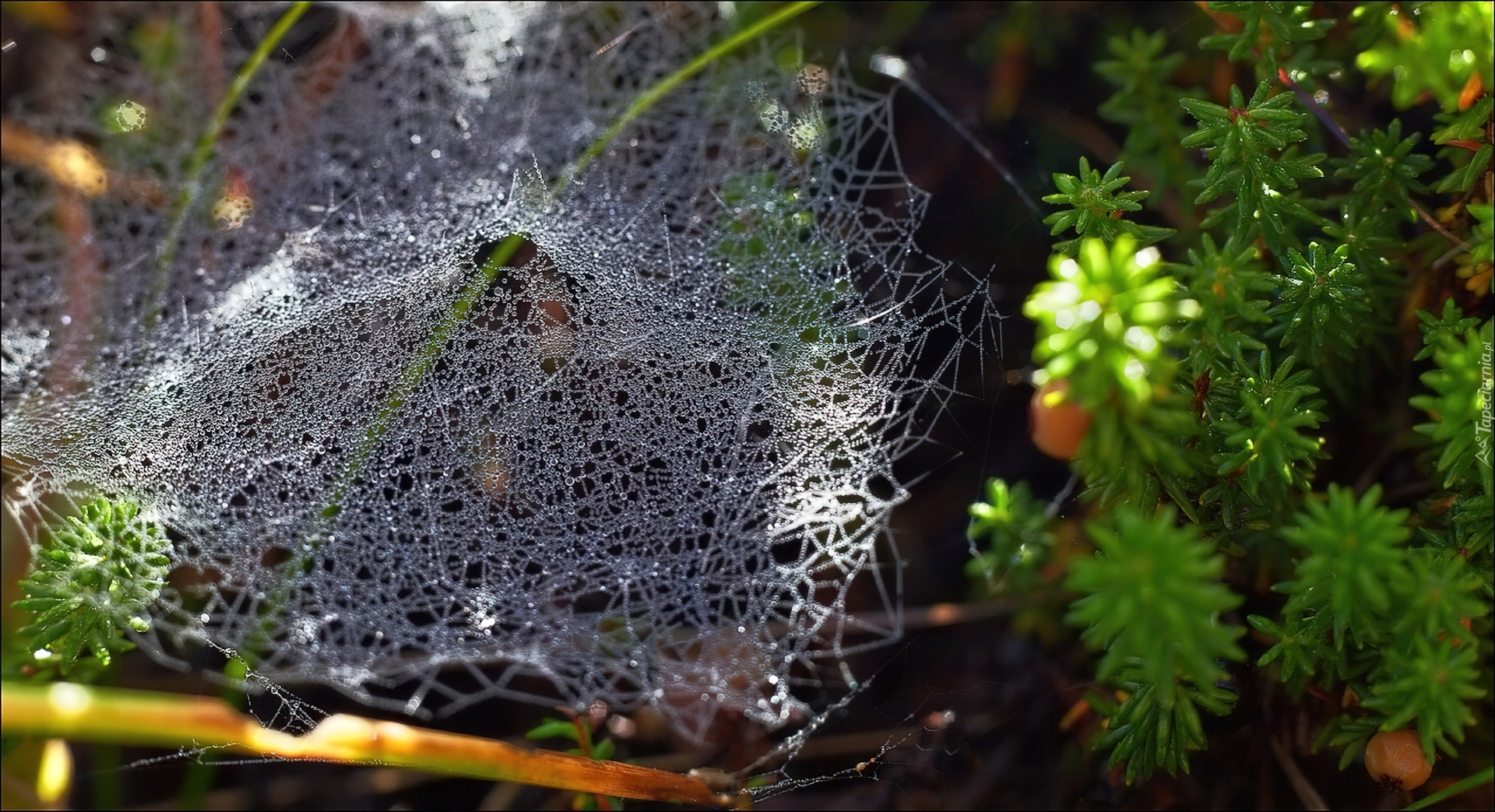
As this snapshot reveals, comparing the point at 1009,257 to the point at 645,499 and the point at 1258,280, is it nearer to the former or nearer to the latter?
the point at 1258,280

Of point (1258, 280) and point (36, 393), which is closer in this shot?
point (1258, 280)

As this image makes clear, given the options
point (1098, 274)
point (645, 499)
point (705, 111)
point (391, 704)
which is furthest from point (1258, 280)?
point (391, 704)

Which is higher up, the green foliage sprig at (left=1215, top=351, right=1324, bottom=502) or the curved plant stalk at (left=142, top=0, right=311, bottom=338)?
the curved plant stalk at (left=142, top=0, right=311, bottom=338)

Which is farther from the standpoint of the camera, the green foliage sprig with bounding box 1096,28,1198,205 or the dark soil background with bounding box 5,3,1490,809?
the green foliage sprig with bounding box 1096,28,1198,205

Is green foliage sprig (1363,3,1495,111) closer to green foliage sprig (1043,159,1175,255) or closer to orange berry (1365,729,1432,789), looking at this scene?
green foliage sprig (1043,159,1175,255)

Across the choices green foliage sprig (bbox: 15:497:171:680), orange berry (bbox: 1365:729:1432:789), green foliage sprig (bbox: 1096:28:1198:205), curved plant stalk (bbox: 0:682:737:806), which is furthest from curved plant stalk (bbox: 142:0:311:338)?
orange berry (bbox: 1365:729:1432:789)

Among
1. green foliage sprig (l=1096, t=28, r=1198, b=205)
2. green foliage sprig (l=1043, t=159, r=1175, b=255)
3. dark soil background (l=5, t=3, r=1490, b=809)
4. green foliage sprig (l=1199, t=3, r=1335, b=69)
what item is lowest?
dark soil background (l=5, t=3, r=1490, b=809)

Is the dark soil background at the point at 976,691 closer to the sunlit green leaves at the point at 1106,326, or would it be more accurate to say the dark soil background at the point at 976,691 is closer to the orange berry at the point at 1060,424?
the orange berry at the point at 1060,424
